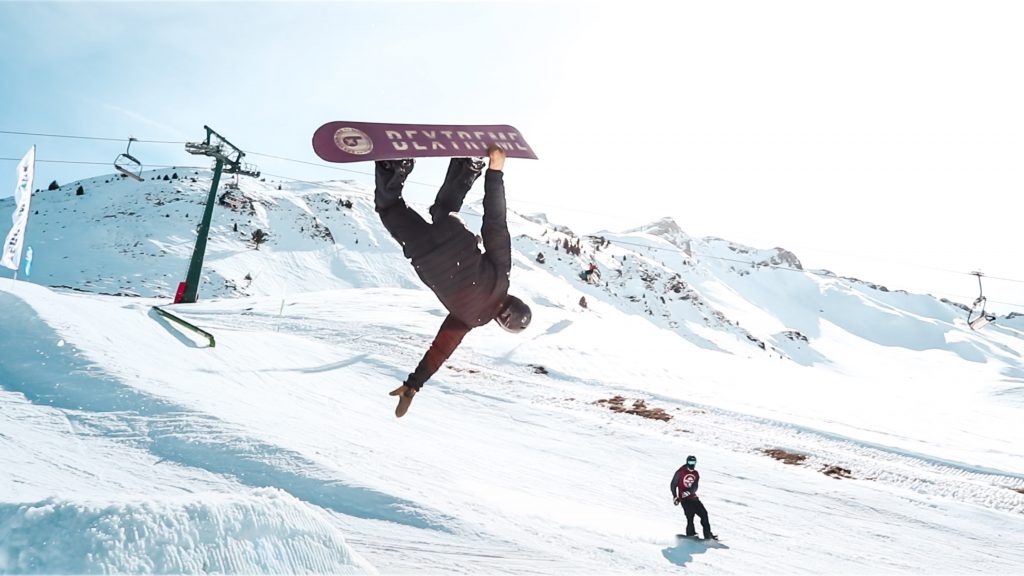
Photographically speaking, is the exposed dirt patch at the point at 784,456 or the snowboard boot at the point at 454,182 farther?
the exposed dirt patch at the point at 784,456

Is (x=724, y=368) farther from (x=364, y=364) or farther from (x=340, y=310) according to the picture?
(x=340, y=310)

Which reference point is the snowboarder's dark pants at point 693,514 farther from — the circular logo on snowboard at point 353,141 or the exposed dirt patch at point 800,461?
the circular logo on snowboard at point 353,141

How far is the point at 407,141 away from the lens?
2479mm

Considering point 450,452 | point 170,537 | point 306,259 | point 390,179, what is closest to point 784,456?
point 450,452

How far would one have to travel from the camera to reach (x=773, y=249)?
538 ft

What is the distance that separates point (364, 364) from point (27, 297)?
9565 millimetres

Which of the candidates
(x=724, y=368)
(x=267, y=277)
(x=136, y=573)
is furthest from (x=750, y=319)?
(x=136, y=573)

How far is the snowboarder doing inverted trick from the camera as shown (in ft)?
8.63

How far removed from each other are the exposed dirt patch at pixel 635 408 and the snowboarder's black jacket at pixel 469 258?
15562 mm

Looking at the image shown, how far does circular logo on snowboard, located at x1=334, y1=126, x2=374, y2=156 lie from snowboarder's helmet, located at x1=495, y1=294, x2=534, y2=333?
3.81 feet

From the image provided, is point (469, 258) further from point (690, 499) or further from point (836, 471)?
point (836, 471)

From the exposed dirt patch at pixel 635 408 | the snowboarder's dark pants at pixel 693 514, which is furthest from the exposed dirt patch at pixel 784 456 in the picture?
the snowboarder's dark pants at pixel 693 514

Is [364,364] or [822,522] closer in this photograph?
[822,522]

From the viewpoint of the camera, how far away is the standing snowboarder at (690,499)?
9.54 meters
